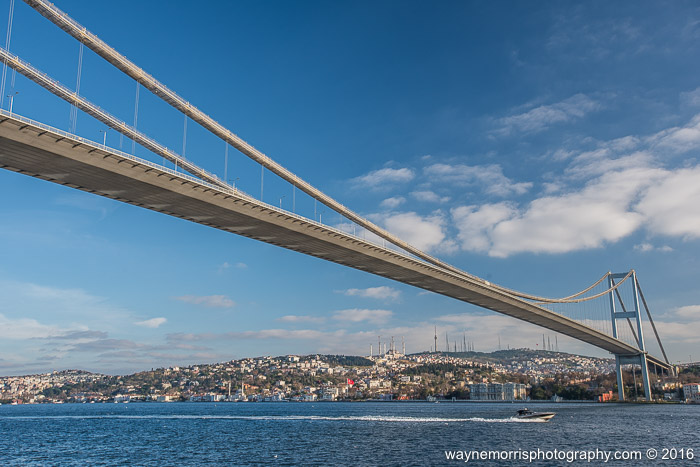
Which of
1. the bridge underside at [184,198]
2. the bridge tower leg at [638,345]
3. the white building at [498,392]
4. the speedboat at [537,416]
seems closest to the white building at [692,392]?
the bridge tower leg at [638,345]

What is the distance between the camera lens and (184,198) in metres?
26.5

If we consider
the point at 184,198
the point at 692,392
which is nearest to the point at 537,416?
the point at 184,198

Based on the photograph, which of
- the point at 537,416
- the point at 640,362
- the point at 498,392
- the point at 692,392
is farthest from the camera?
the point at 498,392

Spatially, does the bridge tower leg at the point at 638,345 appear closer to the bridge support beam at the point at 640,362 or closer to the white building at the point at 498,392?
the bridge support beam at the point at 640,362

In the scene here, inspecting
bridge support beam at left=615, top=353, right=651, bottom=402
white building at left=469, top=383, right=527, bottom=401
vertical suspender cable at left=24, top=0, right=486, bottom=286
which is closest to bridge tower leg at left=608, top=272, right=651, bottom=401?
bridge support beam at left=615, top=353, right=651, bottom=402

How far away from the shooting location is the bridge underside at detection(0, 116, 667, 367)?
2073 cm

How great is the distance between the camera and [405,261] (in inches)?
1631

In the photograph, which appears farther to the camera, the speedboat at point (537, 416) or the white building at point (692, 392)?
the white building at point (692, 392)

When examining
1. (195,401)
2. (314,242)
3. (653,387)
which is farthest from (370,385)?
(314,242)

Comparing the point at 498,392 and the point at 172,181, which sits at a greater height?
the point at 172,181

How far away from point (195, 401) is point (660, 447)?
16791 centimetres

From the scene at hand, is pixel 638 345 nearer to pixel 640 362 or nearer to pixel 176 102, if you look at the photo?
pixel 640 362

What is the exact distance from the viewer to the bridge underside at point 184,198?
68.0 feet

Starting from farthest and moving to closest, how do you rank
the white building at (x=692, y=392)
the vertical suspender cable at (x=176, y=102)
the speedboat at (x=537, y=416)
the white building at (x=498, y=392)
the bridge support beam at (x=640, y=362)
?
the white building at (x=498, y=392) → the white building at (x=692, y=392) → the bridge support beam at (x=640, y=362) → the speedboat at (x=537, y=416) → the vertical suspender cable at (x=176, y=102)
